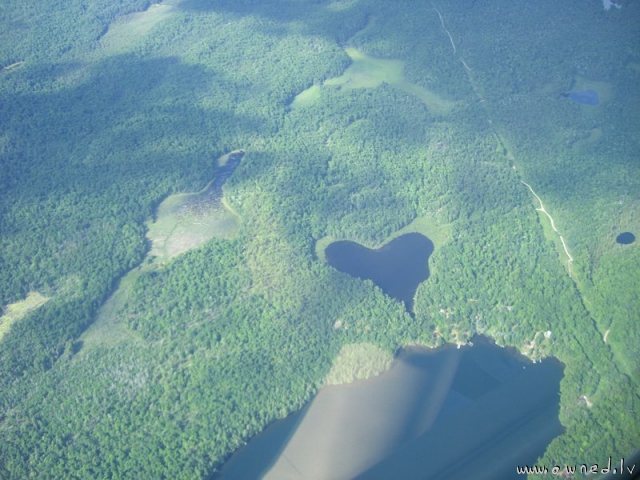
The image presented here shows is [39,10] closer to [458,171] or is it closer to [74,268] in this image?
[74,268]

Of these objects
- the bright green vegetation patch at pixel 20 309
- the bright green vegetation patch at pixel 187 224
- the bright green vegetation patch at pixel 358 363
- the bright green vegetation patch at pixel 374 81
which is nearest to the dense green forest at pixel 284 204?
the bright green vegetation patch at pixel 20 309

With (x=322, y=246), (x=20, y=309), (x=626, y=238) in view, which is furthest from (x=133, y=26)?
(x=626, y=238)

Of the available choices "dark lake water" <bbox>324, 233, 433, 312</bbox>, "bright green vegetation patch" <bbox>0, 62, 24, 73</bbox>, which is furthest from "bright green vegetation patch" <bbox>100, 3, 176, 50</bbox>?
"dark lake water" <bbox>324, 233, 433, 312</bbox>

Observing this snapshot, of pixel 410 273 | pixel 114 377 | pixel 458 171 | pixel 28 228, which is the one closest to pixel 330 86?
pixel 458 171

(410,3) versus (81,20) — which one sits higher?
(81,20)

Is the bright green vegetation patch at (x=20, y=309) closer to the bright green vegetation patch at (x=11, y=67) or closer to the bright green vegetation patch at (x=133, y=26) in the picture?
the bright green vegetation patch at (x=11, y=67)

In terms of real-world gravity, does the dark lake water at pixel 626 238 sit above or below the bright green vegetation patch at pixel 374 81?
below
